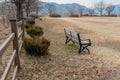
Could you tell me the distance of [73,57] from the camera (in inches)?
390

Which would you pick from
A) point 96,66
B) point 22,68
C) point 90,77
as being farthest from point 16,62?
point 96,66

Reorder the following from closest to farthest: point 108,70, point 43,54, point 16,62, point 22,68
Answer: point 16,62 < point 22,68 < point 108,70 < point 43,54

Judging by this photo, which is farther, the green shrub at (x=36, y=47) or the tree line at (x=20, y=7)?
the tree line at (x=20, y=7)

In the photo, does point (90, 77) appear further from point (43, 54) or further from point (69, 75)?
point (43, 54)

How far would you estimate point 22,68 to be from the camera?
7.62 m

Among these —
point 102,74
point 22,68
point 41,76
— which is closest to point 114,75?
point 102,74

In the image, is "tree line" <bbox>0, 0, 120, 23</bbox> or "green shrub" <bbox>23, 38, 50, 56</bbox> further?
"tree line" <bbox>0, 0, 120, 23</bbox>

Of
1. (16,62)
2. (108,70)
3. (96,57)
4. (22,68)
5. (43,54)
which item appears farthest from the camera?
(96,57)

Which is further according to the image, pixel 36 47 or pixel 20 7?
pixel 20 7

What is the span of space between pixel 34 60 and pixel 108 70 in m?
2.32

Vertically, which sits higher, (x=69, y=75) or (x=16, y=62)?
(x=16, y=62)

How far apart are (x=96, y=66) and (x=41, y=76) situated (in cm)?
214

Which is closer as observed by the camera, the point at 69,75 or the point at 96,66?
the point at 69,75

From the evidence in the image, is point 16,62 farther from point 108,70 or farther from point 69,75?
point 108,70
